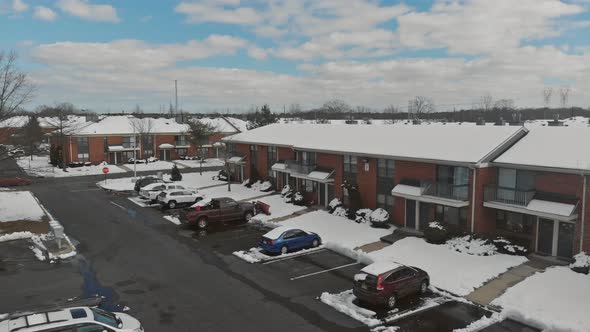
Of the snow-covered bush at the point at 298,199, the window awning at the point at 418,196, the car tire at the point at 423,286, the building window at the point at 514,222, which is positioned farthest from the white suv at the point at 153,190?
the building window at the point at 514,222

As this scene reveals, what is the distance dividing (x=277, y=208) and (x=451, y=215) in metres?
14.0

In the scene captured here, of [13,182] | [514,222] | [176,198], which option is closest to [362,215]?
[514,222]

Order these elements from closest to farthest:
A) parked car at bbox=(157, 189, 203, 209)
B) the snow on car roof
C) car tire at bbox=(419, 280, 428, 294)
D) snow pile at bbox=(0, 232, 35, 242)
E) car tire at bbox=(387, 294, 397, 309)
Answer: car tire at bbox=(387, 294, 397, 309)
the snow on car roof
car tire at bbox=(419, 280, 428, 294)
snow pile at bbox=(0, 232, 35, 242)
parked car at bbox=(157, 189, 203, 209)

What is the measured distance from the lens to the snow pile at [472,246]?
74.0 feet

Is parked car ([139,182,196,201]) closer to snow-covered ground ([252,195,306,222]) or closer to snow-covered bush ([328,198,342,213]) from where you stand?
snow-covered ground ([252,195,306,222])

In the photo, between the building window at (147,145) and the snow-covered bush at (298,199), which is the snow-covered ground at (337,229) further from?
the building window at (147,145)

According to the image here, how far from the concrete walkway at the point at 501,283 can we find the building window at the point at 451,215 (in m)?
4.53

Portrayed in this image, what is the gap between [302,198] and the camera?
3584cm

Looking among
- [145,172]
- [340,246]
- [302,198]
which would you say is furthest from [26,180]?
[340,246]

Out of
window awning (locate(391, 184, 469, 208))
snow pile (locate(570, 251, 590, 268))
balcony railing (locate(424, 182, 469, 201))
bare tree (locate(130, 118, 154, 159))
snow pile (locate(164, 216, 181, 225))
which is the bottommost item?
snow pile (locate(164, 216, 181, 225))

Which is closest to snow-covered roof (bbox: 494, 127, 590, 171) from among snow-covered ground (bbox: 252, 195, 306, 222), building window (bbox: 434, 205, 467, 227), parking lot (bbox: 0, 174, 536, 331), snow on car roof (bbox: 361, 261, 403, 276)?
building window (bbox: 434, 205, 467, 227)

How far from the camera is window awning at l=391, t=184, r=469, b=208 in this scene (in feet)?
79.6

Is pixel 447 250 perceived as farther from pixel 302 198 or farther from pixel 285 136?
pixel 285 136

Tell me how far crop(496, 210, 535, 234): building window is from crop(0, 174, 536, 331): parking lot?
8112 mm
